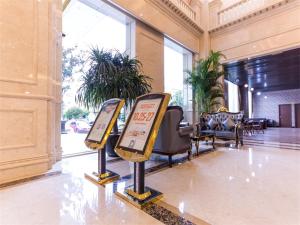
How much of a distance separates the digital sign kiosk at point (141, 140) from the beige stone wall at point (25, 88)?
56.8 inches

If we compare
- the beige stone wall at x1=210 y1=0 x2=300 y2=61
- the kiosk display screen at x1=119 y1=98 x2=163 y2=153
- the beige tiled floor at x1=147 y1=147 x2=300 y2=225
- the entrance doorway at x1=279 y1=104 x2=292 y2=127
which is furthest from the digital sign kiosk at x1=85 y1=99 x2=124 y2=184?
the entrance doorway at x1=279 y1=104 x2=292 y2=127

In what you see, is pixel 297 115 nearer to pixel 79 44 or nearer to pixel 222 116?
pixel 222 116

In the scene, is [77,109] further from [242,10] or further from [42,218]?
[242,10]

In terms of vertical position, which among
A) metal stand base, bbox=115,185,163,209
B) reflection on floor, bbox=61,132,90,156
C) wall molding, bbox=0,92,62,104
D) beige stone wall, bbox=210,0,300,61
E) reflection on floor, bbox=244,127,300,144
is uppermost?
beige stone wall, bbox=210,0,300,61

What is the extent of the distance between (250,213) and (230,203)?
201 millimetres

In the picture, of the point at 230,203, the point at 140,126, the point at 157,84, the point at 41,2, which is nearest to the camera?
the point at 230,203

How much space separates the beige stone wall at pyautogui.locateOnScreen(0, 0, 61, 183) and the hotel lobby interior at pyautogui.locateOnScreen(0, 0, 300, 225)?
1cm

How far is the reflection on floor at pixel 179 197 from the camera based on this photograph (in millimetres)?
1483

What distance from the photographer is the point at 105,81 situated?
11.2 ft

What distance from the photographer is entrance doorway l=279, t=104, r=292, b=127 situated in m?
14.7

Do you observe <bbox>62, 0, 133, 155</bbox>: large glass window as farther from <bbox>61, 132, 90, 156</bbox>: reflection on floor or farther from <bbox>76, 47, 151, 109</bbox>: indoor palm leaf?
<bbox>76, 47, 151, 109</bbox>: indoor palm leaf

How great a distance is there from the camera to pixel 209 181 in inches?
91.2

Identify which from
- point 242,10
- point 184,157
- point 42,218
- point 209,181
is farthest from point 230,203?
point 242,10

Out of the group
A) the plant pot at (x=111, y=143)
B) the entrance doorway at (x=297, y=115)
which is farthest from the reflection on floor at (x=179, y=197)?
the entrance doorway at (x=297, y=115)
